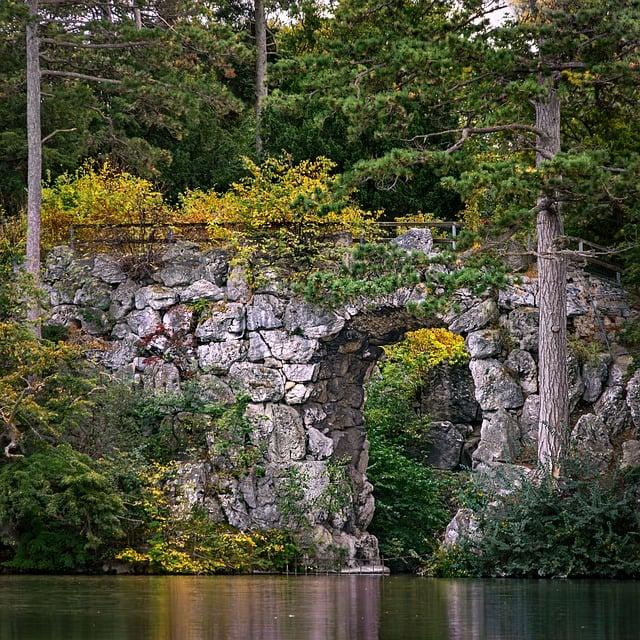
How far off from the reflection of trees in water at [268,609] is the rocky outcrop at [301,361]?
3.93 meters

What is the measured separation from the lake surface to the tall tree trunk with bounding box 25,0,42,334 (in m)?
7.25

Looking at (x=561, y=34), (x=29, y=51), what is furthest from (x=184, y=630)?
(x=29, y=51)

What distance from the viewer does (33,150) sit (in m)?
25.0

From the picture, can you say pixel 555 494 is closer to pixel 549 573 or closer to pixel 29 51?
pixel 549 573

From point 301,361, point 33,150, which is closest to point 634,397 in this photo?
point 301,361

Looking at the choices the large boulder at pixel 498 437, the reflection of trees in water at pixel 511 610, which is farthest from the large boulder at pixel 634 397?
the reflection of trees in water at pixel 511 610

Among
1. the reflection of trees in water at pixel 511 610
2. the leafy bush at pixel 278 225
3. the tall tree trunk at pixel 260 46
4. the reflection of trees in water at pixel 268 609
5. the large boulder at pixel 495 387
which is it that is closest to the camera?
the reflection of trees in water at pixel 511 610

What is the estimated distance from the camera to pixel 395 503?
29.1 metres

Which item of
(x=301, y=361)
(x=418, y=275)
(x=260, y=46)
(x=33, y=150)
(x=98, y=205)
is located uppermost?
(x=260, y=46)

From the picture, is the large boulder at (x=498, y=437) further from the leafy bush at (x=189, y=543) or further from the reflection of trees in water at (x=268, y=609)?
the reflection of trees in water at (x=268, y=609)

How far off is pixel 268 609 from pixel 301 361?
11363 mm

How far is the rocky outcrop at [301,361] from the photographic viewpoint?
2386 cm

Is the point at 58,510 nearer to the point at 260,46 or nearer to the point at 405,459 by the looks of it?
the point at 405,459

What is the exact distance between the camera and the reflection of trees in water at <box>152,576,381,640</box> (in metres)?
11.1
